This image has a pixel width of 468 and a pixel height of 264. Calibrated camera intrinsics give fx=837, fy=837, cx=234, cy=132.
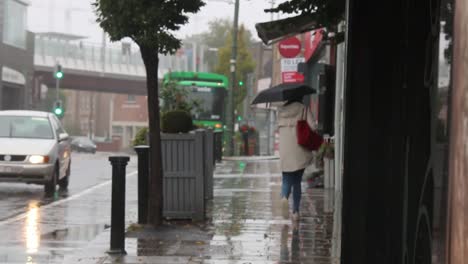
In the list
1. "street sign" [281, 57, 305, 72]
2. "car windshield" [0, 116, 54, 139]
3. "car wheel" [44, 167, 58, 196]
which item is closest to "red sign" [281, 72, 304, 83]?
"street sign" [281, 57, 305, 72]

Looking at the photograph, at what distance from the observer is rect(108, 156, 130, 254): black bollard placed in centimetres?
851

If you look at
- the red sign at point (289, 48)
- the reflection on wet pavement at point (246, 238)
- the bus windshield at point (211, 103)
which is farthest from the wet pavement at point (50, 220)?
the bus windshield at point (211, 103)

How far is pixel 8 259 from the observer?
8.25 m

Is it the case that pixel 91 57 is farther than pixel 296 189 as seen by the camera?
Yes

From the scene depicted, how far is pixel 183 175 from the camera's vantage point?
11.1 m

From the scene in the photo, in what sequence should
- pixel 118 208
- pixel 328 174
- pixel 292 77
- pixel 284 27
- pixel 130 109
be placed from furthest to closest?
pixel 130 109 < pixel 292 77 < pixel 328 174 < pixel 284 27 < pixel 118 208

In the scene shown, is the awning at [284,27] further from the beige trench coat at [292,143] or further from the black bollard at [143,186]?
the black bollard at [143,186]

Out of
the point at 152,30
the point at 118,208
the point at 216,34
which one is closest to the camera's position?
the point at 118,208

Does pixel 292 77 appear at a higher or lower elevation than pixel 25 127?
higher

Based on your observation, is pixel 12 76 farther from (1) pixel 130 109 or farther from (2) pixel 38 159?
(1) pixel 130 109

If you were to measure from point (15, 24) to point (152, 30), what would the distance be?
47561 mm

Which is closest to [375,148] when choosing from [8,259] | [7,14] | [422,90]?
[422,90]

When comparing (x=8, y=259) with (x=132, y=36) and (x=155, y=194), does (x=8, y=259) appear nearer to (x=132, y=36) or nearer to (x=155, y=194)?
(x=155, y=194)

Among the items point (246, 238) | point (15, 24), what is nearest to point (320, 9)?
point (246, 238)
